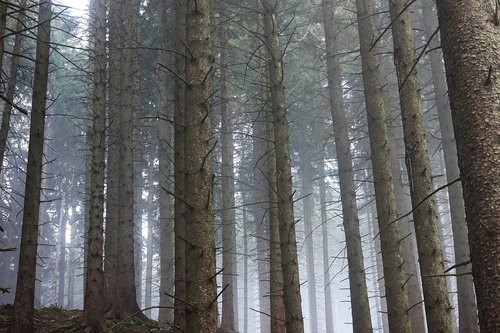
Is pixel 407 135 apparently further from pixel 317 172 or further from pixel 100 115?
pixel 317 172

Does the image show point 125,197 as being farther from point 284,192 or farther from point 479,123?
point 479,123

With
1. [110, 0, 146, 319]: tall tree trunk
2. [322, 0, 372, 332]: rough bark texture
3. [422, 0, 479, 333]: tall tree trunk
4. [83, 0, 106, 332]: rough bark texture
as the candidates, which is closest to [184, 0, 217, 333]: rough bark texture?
[83, 0, 106, 332]: rough bark texture

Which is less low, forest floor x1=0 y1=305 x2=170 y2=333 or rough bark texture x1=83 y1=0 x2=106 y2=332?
rough bark texture x1=83 y1=0 x2=106 y2=332

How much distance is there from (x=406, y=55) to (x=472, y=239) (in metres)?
3.82

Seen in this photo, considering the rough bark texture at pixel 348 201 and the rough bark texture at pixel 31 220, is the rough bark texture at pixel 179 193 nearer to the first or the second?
the rough bark texture at pixel 31 220

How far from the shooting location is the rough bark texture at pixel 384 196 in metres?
7.00

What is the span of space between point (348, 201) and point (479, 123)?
8248 millimetres

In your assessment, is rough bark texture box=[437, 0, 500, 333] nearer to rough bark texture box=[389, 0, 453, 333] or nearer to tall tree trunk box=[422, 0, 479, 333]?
rough bark texture box=[389, 0, 453, 333]

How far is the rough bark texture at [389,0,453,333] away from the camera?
582 centimetres

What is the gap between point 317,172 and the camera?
90.6 feet

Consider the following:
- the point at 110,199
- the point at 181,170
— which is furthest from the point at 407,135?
the point at 110,199

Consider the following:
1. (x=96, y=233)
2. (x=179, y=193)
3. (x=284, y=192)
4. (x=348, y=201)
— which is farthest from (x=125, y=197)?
(x=348, y=201)

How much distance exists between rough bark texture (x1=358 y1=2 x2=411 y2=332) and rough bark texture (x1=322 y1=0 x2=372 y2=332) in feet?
5.77

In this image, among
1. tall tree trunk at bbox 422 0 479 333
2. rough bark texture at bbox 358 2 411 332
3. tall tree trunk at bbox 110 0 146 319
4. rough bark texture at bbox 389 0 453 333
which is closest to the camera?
rough bark texture at bbox 389 0 453 333
